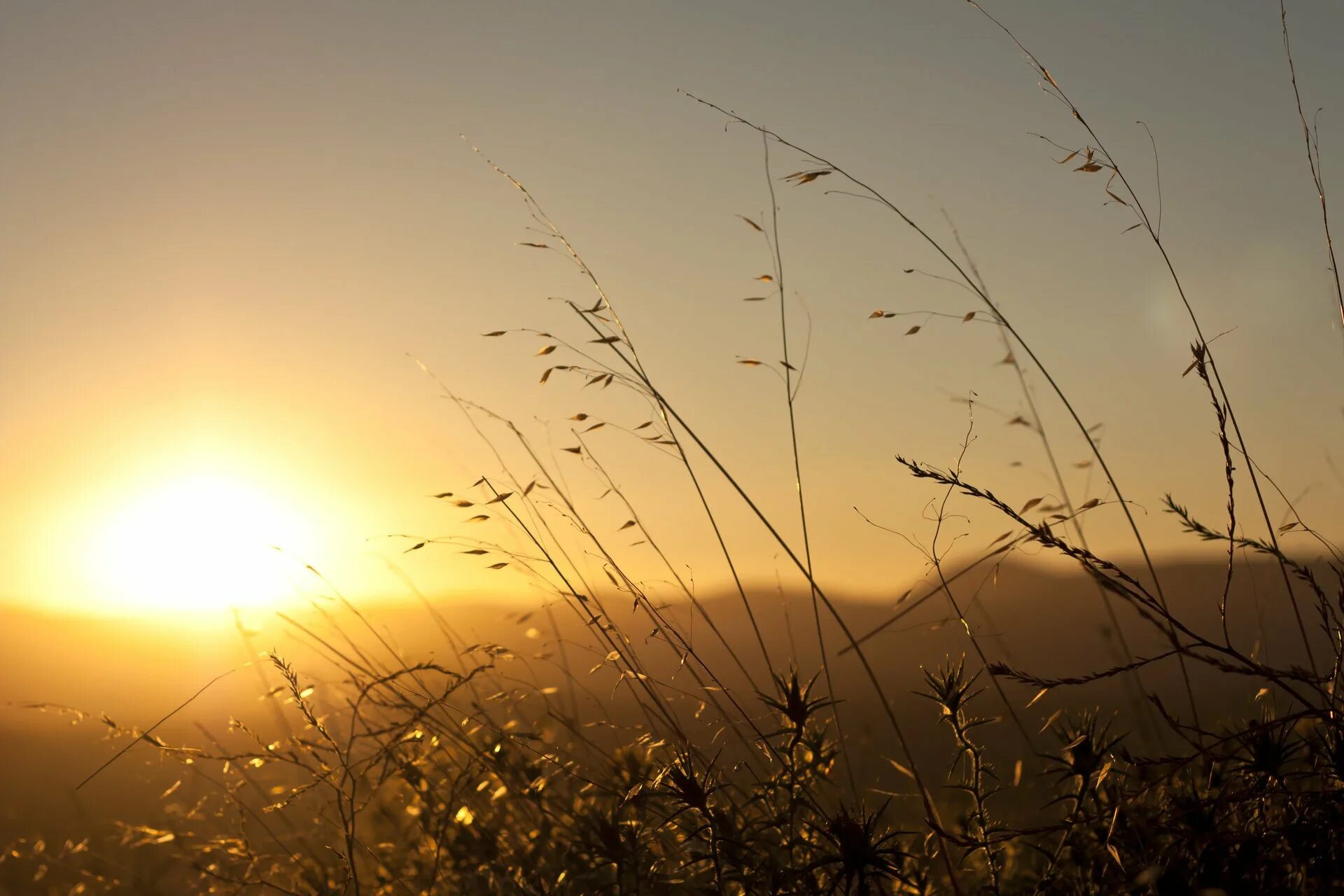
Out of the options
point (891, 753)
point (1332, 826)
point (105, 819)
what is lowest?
point (891, 753)

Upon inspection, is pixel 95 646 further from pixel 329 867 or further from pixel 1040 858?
pixel 1040 858

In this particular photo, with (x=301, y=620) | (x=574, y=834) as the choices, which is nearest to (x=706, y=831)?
(x=574, y=834)

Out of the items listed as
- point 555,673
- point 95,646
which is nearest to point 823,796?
point 555,673

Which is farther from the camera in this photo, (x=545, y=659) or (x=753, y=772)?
(x=545, y=659)

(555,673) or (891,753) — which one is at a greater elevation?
(555,673)

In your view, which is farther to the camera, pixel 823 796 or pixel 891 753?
pixel 891 753

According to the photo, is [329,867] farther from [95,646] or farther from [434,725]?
[95,646]

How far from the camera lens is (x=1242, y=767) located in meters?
1.21

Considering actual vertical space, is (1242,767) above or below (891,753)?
above

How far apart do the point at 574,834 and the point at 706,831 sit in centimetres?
52

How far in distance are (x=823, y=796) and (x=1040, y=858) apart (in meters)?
0.64

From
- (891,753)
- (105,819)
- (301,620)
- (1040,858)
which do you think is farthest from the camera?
(891,753)

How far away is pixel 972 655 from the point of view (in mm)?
1700

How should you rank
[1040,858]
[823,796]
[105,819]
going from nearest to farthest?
[823,796] < [1040,858] < [105,819]
